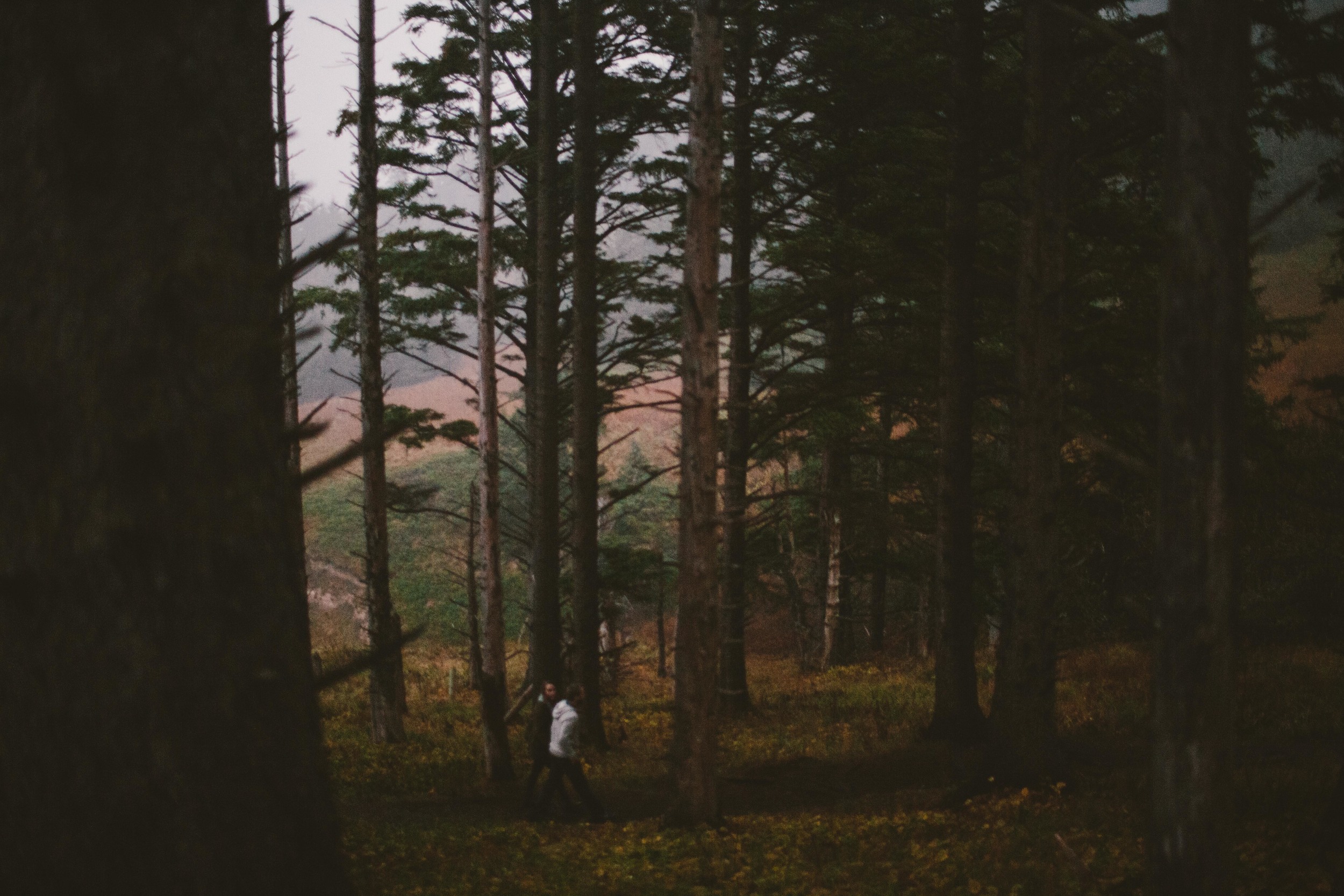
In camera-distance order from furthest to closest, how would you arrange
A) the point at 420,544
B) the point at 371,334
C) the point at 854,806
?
the point at 420,544, the point at 371,334, the point at 854,806

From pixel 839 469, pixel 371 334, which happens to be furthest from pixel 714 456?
pixel 839 469

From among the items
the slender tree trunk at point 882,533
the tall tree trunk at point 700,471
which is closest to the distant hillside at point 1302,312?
the slender tree trunk at point 882,533

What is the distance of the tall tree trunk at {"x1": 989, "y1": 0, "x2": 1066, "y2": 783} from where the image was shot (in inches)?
361

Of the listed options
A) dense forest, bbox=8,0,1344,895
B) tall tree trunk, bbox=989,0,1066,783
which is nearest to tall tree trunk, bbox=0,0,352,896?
dense forest, bbox=8,0,1344,895

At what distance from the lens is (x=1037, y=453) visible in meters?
9.34

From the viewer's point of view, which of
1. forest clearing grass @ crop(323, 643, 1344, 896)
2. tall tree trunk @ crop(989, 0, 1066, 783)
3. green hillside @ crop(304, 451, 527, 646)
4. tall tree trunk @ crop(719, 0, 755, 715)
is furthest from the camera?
green hillside @ crop(304, 451, 527, 646)

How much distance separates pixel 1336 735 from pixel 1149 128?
24.6 ft

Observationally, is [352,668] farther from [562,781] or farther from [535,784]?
[535,784]

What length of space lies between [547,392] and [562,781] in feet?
20.7

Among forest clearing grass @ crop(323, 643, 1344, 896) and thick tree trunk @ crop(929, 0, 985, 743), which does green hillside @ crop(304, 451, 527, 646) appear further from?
thick tree trunk @ crop(929, 0, 985, 743)

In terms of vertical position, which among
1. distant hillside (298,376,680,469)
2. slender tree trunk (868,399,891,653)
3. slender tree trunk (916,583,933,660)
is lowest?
slender tree trunk (916,583,933,660)

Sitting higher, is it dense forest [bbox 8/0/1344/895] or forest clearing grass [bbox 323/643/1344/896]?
dense forest [bbox 8/0/1344/895]

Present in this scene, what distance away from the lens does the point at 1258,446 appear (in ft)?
38.1

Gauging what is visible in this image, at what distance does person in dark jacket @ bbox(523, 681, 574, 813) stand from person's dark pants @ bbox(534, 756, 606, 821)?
0.13 metres
